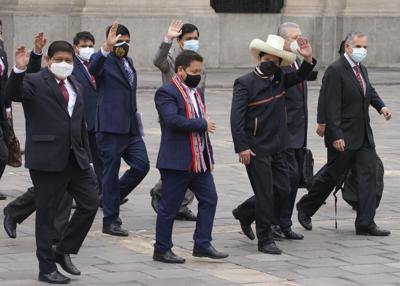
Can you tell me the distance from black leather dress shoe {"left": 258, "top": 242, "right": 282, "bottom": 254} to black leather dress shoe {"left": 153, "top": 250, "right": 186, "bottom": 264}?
0.76 m

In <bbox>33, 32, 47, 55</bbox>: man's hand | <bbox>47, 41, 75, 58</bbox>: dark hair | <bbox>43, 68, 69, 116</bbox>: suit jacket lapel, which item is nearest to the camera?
<bbox>43, 68, 69, 116</bbox>: suit jacket lapel

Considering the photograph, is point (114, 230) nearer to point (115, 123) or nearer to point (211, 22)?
point (115, 123)

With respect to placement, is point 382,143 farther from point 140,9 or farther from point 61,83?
point 140,9

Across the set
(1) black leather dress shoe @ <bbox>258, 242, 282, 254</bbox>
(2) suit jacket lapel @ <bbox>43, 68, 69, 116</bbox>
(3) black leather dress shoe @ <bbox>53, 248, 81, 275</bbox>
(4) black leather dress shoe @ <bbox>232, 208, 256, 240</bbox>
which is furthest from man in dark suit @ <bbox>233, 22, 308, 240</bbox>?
(2) suit jacket lapel @ <bbox>43, 68, 69, 116</bbox>

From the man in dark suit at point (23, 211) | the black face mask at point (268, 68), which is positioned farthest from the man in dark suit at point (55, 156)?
the black face mask at point (268, 68)

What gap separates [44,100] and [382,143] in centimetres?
947

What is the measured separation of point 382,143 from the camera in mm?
18000

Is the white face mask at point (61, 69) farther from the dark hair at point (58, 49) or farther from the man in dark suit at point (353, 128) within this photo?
the man in dark suit at point (353, 128)

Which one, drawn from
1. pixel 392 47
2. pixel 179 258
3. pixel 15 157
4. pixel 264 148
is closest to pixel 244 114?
pixel 264 148

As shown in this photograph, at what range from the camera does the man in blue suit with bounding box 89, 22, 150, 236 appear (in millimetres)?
11148

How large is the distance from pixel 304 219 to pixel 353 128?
0.92 meters

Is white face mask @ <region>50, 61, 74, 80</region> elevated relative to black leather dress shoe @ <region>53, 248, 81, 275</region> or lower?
elevated

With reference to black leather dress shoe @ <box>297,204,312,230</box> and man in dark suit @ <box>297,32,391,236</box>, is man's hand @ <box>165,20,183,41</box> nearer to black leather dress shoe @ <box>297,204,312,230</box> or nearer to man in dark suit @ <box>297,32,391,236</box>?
man in dark suit @ <box>297,32,391,236</box>

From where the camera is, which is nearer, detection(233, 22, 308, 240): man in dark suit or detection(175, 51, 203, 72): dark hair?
detection(175, 51, 203, 72): dark hair
